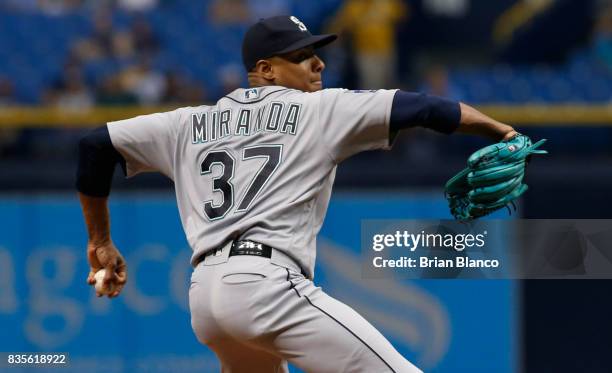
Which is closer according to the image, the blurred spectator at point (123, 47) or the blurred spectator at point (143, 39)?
the blurred spectator at point (123, 47)

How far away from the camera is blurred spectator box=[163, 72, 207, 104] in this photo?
8.66 m

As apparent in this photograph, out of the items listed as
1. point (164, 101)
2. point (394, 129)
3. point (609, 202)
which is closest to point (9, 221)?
point (164, 101)

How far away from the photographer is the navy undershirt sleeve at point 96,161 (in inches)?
145

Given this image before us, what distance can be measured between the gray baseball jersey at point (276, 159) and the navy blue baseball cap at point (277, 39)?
0.13m

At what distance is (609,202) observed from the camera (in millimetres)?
6680

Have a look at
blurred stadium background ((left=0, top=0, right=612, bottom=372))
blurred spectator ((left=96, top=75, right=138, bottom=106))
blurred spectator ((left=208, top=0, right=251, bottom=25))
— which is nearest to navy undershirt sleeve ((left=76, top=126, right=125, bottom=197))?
blurred stadium background ((left=0, top=0, right=612, bottom=372))

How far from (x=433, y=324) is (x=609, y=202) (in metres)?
1.27

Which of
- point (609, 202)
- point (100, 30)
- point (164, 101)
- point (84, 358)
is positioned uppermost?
point (100, 30)

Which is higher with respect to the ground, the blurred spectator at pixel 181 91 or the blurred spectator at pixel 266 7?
the blurred spectator at pixel 266 7

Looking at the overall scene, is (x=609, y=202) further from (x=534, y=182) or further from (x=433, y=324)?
(x=433, y=324)

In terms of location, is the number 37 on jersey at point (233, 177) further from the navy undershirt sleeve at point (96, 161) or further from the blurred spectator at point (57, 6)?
the blurred spectator at point (57, 6)

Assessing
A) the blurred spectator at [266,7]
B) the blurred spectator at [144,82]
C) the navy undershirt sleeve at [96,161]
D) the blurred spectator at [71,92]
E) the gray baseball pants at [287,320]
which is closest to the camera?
the gray baseball pants at [287,320]

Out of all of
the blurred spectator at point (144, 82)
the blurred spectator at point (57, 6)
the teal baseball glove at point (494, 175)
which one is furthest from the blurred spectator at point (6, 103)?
the teal baseball glove at point (494, 175)

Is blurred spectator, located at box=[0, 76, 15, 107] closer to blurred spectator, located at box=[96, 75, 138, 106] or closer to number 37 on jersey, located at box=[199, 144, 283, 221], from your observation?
blurred spectator, located at box=[96, 75, 138, 106]
